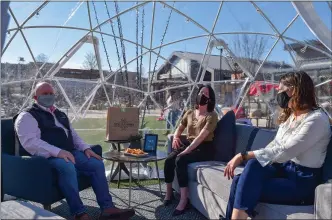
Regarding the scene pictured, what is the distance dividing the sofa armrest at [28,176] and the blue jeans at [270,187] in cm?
187

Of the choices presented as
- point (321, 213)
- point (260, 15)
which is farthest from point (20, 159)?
point (260, 15)

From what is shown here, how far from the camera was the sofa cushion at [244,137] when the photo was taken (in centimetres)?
426

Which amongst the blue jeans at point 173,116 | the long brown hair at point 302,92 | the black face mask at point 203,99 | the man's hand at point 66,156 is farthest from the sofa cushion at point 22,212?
the blue jeans at point 173,116

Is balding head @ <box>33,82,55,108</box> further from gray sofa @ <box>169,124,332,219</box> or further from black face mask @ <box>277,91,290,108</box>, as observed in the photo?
black face mask @ <box>277,91,290,108</box>

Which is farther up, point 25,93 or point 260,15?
point 260,15

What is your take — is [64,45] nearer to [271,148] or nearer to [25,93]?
[25,93]

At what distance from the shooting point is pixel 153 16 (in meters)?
7.39

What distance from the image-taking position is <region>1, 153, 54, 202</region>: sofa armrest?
3.40m

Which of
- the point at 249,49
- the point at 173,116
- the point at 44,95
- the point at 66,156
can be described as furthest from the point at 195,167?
the point at 173,116

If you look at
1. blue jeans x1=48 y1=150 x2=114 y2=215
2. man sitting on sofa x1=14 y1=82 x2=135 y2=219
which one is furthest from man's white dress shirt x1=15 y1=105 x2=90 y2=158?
blue jeans x1=48 y1=150 x2=114 y2=215

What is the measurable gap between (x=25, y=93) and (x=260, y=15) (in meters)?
5.29

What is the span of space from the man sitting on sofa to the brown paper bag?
103 cm

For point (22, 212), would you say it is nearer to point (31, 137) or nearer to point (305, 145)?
point (31, 137)

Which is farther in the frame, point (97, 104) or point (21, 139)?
point (97, 104)
